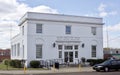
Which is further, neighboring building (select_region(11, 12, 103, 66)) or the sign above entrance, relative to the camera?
the sign above entrance

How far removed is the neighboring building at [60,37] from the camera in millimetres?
42062

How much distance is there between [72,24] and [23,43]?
28.9ft

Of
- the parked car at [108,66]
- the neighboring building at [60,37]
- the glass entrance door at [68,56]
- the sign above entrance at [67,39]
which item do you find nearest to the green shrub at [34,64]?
the neighboring building at [60,37]

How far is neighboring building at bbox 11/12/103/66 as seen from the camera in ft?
138

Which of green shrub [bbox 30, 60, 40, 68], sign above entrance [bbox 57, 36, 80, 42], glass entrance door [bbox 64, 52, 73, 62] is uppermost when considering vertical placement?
sign above entrance [bbox 57, 36, 80, 42]

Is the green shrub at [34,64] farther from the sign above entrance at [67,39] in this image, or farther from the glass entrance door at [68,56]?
the sign above entrance at [67,39]

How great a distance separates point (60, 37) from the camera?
4378cm

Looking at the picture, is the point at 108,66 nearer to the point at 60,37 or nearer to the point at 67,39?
the point at 67,39

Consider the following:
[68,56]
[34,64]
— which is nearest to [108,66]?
[68,56]

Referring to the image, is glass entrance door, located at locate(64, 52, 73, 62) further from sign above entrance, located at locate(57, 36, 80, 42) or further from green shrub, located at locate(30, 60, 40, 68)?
green shrub, located at locate(30, 60, 40, 68)

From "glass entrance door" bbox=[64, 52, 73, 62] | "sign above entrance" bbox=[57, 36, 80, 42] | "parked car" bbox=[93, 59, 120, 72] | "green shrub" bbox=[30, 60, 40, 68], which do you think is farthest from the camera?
"glass entrance door" bbox=[64, 52, 73, 62]

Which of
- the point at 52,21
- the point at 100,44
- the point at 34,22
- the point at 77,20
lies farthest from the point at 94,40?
the point at 34,22

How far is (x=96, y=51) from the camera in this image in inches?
1845

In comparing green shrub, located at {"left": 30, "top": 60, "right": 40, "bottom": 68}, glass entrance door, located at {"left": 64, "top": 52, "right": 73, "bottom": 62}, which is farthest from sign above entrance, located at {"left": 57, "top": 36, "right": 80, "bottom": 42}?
green shrub, located at {"left": 30, "top": 60, "right": 40, "bottom": 68}
